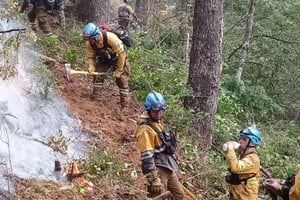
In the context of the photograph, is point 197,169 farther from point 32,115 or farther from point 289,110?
point 289,110

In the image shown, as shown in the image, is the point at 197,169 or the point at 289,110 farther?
the point at 289,110

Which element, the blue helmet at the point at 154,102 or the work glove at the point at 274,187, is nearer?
the work glove at the point at 274,187

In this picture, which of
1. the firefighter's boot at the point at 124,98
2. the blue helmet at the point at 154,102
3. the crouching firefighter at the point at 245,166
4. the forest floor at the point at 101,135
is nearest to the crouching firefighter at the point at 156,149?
the blue helmet at the point at 154,102

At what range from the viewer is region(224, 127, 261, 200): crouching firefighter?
719 cm

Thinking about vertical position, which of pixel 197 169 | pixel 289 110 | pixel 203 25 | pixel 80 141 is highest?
pixel 203 25

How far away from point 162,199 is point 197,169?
2820 millimetres

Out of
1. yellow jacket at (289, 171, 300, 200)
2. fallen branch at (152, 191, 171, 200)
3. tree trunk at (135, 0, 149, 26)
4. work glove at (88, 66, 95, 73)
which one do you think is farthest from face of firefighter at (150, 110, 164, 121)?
tree trunk at (135, 0, 149, 26)

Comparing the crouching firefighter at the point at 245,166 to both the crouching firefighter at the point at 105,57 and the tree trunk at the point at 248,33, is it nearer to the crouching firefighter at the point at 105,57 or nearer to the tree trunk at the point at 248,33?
the crouching firefighter at the point at 105,57

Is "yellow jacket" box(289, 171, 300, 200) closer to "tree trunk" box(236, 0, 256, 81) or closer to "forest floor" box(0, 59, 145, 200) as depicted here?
"forest floor" box(0, 59, 145, 200)

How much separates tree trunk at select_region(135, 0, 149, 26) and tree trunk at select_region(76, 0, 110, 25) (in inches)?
211

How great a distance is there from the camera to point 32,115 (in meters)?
9.02

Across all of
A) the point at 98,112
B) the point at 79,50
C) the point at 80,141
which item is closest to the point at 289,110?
the point at 79,50

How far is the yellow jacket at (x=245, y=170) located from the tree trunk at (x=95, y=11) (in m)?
8.10

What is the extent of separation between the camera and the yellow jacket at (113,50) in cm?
1009
